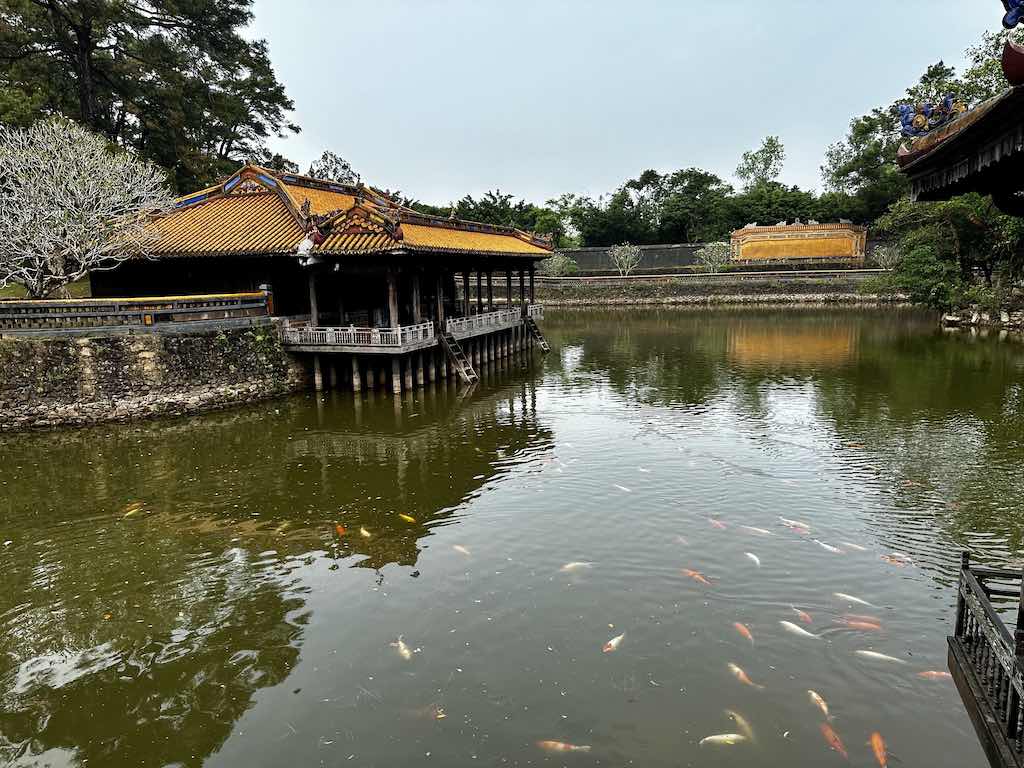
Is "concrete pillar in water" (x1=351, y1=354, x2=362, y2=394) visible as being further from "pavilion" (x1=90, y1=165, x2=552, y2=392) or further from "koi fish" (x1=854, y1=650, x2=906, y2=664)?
"koi fish" (x1=854, y1=650, x2=906, y2=664)

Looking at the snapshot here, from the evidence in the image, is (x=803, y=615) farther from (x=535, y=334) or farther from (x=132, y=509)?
(x=535, y=334)

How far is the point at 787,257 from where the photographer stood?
61.2 meters

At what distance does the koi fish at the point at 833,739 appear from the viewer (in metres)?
5.45

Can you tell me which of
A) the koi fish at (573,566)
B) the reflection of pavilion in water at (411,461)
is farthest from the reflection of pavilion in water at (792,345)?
the koi fish at (573,566)

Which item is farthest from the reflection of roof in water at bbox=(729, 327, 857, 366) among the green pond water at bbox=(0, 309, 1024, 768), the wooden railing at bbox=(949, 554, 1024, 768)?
the wooden railing at bbox=(949, 554, 1024, 768)

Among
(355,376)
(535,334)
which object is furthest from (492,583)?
(535,334)

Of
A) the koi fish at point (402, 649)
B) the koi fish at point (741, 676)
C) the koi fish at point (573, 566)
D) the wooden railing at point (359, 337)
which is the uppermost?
the wooden railing at point (359, 337)

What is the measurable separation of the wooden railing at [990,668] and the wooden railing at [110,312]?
19010 millimetres

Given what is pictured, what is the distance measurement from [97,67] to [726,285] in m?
48.4

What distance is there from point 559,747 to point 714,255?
2474 inches

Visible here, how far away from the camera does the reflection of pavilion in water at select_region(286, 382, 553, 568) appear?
33.8ft

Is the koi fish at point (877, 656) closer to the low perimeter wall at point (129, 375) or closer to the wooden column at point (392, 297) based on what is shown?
the wooden column at point (392, 297)

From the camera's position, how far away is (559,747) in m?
5.61

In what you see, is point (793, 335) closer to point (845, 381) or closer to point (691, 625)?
point (845, 381)
